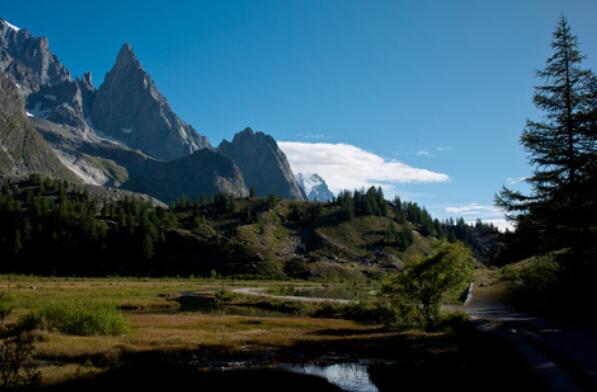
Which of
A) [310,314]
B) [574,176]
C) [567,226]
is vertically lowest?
[310,314]

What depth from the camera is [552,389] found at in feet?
47.0

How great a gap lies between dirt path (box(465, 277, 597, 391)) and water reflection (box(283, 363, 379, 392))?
7570mm

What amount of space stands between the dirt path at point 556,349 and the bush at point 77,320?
28.7 meters

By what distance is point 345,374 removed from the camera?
1029 inches

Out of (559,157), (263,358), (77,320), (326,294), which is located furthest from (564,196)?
(326,294)

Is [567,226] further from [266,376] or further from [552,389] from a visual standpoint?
[266,376]

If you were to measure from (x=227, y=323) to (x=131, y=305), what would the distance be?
28.2 metres

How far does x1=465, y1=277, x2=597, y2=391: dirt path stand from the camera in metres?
15.2

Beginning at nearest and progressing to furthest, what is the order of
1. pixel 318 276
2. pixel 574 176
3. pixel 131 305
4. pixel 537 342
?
pixel 537 342, pixel 574 176, pixel 131 305, pixel 318 276

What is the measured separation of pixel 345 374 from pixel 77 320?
75.2ft

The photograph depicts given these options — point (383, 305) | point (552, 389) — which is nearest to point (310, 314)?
point (383, 305)

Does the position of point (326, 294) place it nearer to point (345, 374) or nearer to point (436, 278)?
point (436, 278)

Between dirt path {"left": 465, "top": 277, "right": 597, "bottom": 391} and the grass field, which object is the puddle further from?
dirt path {"left": 465, "top": 277, "right": 597, "bottom": 391}

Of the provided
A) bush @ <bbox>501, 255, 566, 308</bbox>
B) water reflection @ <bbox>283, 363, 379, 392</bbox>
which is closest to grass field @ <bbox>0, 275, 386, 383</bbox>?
water reflection @ <bbox>283, 363, 379, 392</bbox>
